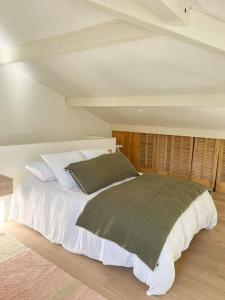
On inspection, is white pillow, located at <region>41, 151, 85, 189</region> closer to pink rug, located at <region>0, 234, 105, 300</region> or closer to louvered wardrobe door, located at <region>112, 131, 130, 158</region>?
pink rug, located at <region>0, 234, 105, 300</region>

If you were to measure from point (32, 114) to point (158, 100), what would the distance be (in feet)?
6.53

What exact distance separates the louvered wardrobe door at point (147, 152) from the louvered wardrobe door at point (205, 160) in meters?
0.80

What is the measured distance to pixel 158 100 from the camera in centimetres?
298

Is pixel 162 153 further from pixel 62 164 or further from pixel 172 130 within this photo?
pixel 62 164

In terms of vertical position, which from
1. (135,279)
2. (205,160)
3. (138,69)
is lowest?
(135,279)

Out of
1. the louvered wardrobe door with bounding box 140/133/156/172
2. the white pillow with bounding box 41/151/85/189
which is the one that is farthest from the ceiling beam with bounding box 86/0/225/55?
the louvered wardrobe door with bounding box 140/133/156/172

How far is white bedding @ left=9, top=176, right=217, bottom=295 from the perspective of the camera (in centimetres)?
171

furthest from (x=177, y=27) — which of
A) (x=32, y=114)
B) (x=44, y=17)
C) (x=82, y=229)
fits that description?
(x=32, y=114)

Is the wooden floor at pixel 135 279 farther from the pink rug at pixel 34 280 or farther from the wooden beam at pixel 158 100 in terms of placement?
the wooden beam at pixel 158 100

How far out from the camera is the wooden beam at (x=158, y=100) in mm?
2596

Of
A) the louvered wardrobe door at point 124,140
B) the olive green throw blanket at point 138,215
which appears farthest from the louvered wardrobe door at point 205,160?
the olive green throw blanket at point 138,215

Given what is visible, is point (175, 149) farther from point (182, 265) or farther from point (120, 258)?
point (120, 258)

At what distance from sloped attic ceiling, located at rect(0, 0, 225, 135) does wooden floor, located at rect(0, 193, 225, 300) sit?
1.66 meters

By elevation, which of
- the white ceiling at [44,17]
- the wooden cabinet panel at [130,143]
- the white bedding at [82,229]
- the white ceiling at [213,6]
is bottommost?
the white bedding at [82,229]
